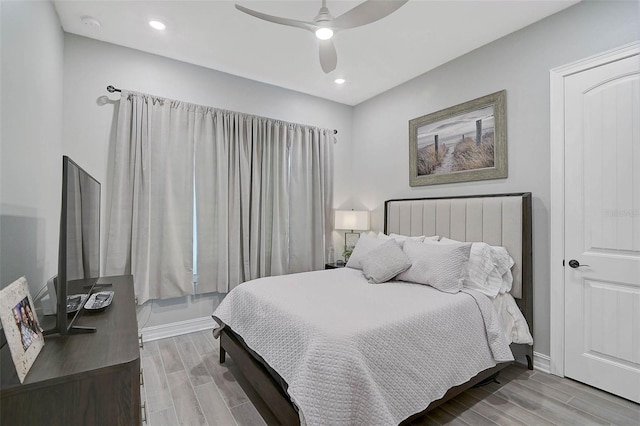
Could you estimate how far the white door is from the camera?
2116 millimetres

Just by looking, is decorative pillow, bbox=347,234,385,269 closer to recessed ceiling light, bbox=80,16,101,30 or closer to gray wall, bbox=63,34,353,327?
gray wall, bbox=63,34,353,327

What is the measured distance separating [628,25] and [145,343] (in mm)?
4773

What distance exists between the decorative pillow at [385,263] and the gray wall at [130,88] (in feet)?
6.29

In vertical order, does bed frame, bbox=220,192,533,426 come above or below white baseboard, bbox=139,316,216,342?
above

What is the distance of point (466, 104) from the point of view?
3.14 metres

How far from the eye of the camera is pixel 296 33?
9.16ft

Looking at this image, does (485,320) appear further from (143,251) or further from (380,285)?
(143,251)

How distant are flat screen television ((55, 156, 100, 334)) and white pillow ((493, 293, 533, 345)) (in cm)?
269

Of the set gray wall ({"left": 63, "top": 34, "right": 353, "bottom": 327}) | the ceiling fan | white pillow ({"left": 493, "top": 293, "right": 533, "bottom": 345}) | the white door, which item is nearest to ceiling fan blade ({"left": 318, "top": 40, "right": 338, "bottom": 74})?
the ceiling fan

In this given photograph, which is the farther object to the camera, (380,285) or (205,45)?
(205,45)

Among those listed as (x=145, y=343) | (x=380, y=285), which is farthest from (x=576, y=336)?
(x=145, y=343)

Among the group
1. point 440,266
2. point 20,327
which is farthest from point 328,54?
point 20,327

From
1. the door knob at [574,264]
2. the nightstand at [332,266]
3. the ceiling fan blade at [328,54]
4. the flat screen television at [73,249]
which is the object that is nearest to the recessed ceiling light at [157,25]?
the ceiling fan blade at [328,54]

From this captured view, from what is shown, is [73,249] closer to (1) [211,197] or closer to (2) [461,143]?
(1) [211,197]
